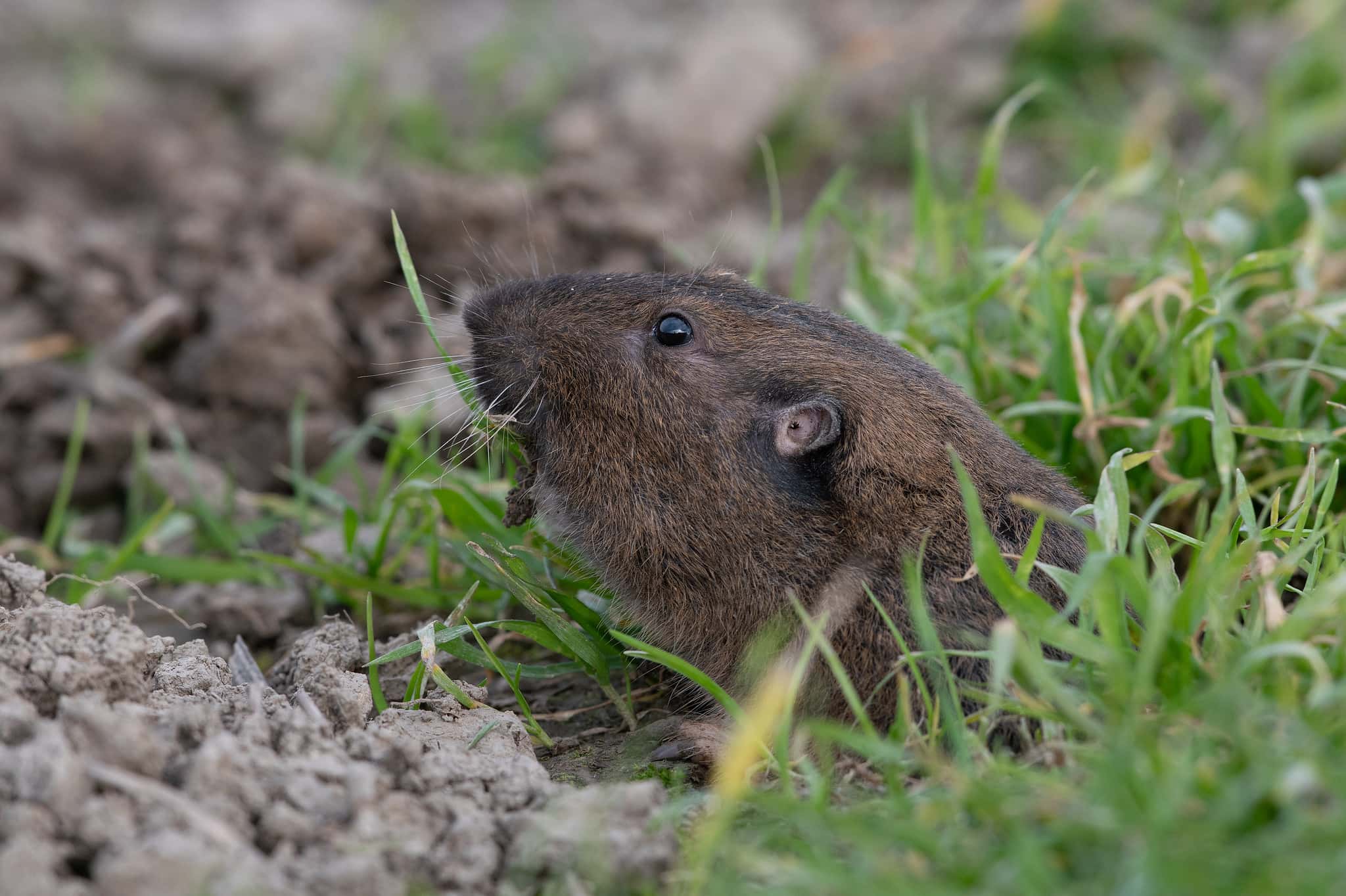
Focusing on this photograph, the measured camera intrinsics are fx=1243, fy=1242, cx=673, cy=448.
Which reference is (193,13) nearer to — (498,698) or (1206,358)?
(498,698)

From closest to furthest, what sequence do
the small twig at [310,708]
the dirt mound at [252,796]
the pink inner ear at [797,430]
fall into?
the dirt mound at [252,796] → the small twig at [310,708] → the pink inner ear at [797,430]

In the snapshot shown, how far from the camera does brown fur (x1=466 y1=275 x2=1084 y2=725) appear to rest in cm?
327

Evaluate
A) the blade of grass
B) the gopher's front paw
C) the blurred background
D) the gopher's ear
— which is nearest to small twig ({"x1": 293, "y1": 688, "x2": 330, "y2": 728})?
the gopher's front paw

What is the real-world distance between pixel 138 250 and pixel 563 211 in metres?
2.04

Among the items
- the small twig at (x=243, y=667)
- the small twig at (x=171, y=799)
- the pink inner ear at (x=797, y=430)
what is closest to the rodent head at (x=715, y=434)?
the pink inner ear at (x=797, y=430)

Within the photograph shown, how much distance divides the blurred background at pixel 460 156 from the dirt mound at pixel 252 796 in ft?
5.64

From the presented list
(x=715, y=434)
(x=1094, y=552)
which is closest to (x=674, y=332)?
(x=715, y=434)

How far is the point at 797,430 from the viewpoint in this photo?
134 inches

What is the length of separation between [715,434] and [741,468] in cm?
12

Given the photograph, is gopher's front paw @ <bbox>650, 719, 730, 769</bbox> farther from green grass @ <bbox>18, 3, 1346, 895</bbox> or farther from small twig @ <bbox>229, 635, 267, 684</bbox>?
small twig @ <bbox>229, 635, 267, 684</bbox>

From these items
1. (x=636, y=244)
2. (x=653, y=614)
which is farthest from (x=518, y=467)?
(x=636, y=244)

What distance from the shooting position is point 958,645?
310 cm

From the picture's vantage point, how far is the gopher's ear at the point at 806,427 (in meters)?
3.35

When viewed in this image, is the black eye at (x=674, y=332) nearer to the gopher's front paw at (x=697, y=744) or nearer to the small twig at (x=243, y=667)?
the gopher's front paw at (x=697, y=744)
